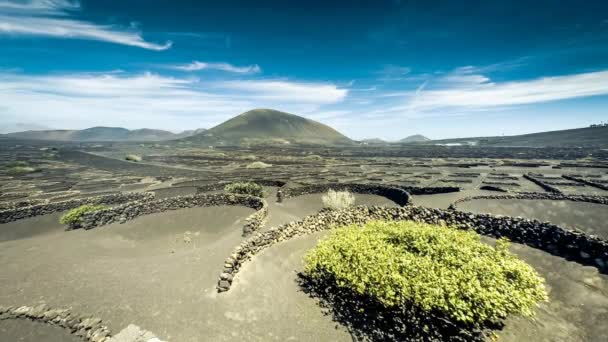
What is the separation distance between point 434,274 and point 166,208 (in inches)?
971

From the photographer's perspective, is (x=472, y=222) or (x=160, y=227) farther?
(x=160, y=227)

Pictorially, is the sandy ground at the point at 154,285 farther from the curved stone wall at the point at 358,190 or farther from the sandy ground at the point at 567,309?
the curved stone wall at the point at 358,190

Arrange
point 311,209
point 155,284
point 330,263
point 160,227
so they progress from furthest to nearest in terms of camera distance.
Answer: point 311,209 < point 160,227 < point 155,284 < point 330,263

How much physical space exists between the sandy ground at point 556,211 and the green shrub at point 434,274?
15.6m

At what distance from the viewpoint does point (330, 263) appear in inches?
443

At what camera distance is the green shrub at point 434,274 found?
346 inches

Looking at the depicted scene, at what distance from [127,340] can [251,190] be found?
82.1 ft

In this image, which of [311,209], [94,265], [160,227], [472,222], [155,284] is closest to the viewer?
[155,284]

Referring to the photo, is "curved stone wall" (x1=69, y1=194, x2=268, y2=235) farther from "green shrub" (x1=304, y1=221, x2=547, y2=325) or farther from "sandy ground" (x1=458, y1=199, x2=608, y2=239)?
"sandy ground" (x1=458, y1=199, x2=608, y2=239)

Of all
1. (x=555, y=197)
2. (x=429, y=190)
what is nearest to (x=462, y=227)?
(x=429, y=190)

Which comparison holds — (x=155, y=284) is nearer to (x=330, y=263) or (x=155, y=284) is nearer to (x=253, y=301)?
(x=253, y=301)

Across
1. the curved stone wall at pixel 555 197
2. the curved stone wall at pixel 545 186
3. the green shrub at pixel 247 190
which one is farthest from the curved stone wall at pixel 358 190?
the curved stone wall at pixel 545 186

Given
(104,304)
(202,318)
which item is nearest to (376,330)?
(202,318)

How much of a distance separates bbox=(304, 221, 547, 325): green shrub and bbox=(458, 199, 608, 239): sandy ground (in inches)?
615
